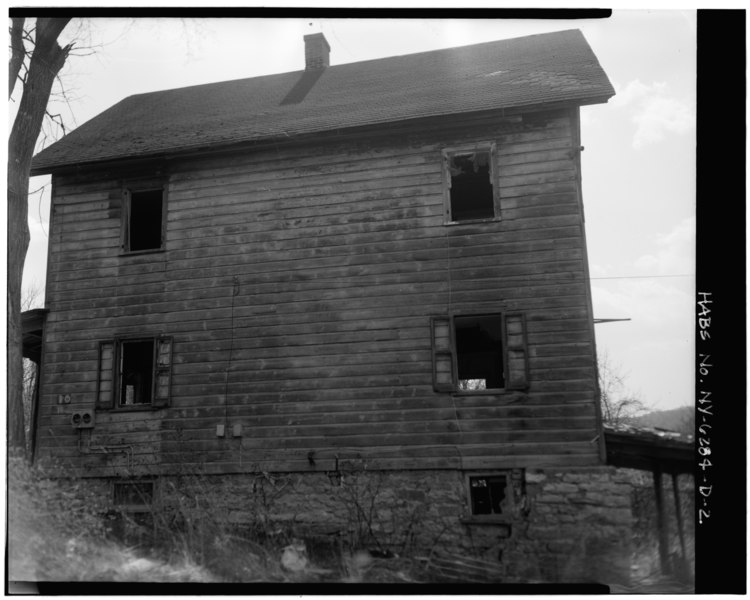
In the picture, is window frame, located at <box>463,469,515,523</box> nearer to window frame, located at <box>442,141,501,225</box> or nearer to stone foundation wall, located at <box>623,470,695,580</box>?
stone foundation wall, located at <box>623,470,695,580</box>

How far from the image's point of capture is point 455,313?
462 inches

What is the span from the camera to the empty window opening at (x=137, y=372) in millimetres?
14375

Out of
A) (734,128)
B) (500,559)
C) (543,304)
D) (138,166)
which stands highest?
(138,166)

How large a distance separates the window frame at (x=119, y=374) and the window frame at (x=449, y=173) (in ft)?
17.8

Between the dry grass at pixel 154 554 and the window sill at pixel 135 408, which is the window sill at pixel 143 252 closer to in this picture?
the window sill at pixel 135 408

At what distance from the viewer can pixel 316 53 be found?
55.5 ft

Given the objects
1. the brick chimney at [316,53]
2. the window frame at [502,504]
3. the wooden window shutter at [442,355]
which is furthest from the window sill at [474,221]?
the brick chimney at [316,53]

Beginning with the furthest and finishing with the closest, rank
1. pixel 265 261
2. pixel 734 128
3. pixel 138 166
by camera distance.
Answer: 1. pixel 138 166
2. pixel 265 261
3. pixel 734 128

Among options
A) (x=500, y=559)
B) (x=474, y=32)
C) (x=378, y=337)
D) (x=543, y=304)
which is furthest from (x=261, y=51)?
(x=500, y=559)

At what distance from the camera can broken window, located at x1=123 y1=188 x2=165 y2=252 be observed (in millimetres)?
13570

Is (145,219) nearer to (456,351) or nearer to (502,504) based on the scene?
(456,351)

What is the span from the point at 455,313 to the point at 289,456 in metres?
3.65

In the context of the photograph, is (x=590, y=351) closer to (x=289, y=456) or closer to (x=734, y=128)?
(x=734, y=128)

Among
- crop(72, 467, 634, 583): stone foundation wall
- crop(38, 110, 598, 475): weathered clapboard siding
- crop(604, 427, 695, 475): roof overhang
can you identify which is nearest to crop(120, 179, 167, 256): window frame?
crop(38, 110, 598, 475): weathered clapboard siding
